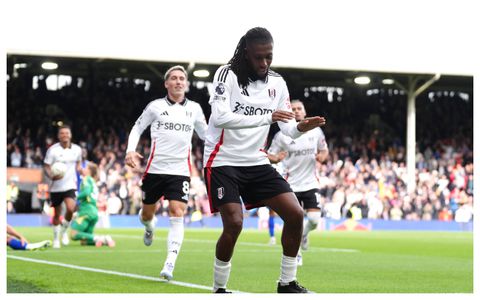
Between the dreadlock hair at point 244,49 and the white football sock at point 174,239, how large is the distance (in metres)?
3.58

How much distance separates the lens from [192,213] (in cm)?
3612

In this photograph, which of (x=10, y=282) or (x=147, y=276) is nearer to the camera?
(x=10, y=282)

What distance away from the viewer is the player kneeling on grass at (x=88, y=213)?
767 inches

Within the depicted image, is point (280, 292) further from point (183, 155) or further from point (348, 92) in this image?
point (348, 92)

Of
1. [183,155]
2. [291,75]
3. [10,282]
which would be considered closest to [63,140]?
[183,155]

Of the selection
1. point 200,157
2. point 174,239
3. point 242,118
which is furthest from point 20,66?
point 242,118

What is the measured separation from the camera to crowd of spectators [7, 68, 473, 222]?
3650 cm

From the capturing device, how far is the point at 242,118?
7770 millimetres

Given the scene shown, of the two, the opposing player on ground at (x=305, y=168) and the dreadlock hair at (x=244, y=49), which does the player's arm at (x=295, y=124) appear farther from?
the opposing player on ground at (x=305, y=168)

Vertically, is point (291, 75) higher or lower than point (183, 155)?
higher

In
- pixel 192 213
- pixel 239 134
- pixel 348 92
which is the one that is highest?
pixel 348 92

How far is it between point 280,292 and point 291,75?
38.5m

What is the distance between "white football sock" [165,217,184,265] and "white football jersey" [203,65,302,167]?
3.09 metres

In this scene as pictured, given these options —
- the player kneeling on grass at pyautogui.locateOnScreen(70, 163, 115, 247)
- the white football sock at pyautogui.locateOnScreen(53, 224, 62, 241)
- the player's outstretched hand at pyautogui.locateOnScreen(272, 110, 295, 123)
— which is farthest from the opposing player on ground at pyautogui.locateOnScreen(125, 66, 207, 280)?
the player kneeling on grass at pyautogui.locateOnScreen(70, 163, 115, 247)
